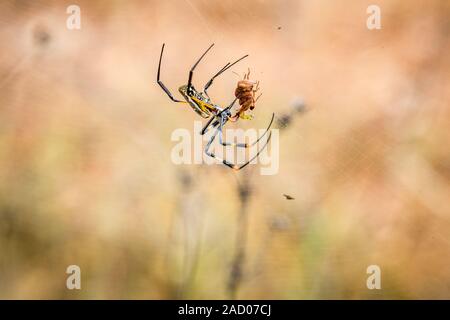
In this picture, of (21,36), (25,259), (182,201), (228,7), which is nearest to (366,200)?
(182,201)

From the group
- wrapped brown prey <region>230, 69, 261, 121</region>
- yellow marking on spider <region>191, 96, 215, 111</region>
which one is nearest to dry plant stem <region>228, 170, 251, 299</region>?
wrapped brown prey <region>230, 69, 261, 121</region>

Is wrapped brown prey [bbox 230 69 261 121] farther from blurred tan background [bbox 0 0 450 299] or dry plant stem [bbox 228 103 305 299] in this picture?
dry plant stem [bbox 228 103 305 299]

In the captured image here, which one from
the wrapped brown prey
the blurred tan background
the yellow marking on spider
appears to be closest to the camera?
the yellow marking on spider

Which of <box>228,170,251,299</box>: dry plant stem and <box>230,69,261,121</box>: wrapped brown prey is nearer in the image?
<box>230,69,261,121</box>: wrapped brown prey

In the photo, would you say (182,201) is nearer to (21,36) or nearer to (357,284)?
(357,284)

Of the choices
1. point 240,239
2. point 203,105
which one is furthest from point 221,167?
point 203,105

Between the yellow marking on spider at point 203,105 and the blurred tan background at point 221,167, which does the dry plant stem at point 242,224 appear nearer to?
the blurred tan background at point 221,167

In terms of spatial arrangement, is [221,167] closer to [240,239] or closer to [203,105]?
[240,239]
